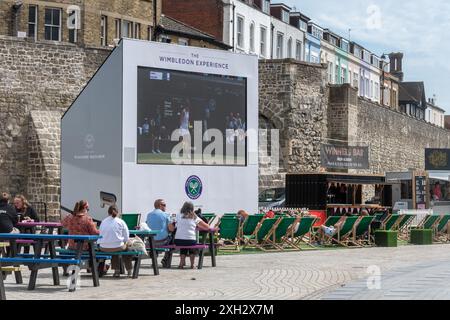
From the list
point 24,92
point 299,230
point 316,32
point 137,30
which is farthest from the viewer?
point 316,32

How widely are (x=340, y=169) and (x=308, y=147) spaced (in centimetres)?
274

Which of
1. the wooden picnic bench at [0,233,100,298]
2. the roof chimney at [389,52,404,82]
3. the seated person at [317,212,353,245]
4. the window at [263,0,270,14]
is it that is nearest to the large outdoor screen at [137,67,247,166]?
the seated person at [317,212,353,245]

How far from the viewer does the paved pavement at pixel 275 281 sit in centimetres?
1192

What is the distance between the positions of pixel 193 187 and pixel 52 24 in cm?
2152

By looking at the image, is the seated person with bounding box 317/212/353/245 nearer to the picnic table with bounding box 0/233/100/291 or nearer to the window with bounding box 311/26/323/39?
the picnic table with bounding box 0/233/100/291

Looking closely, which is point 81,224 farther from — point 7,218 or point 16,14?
point 16,14

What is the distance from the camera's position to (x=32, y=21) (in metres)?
41.1

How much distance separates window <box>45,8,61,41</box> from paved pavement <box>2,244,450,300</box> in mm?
24491

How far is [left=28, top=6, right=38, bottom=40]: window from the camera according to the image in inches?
1613

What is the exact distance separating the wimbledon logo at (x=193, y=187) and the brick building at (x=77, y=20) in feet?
59.5

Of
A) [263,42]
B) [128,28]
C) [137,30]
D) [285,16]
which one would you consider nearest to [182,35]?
[137,30]

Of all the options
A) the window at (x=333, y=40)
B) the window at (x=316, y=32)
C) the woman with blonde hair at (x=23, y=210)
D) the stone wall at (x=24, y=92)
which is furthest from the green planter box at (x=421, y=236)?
the window at (x=333, y=40)
